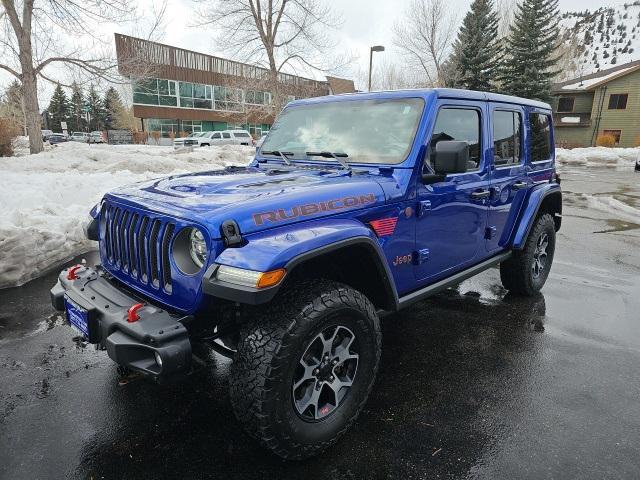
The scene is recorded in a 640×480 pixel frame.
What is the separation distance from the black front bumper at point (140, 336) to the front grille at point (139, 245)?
16cm

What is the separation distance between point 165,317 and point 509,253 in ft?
11.2

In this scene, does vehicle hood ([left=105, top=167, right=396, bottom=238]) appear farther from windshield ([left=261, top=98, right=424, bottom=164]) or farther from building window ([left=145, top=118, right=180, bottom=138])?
building window ([left=145, top=118, right=180, bottom=138])

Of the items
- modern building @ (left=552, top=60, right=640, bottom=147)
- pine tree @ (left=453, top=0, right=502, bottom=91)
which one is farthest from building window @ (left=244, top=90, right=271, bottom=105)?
modern building @ (left=552, top=60, right=640, bottom=147)

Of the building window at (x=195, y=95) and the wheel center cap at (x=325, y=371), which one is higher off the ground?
the building window at (x=195, y=95)

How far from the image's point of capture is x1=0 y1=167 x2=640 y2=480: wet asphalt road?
2375mm

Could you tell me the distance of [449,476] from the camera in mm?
2316

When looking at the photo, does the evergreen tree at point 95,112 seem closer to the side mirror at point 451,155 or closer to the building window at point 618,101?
the building window at point 618,101

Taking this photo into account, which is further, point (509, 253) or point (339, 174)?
point (509, 253)

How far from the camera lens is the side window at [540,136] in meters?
4.48

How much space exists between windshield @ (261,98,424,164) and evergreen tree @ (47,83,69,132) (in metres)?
81.0

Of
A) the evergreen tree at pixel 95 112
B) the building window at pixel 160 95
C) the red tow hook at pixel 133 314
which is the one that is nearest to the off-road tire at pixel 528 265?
the red tow hook at pixel 133 314

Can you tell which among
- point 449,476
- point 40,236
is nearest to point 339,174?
point 449,476

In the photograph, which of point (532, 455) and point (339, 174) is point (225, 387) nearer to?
point (339, 174)

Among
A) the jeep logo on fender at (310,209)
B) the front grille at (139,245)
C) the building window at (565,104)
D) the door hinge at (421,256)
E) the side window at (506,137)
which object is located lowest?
the door hinge at (421,256)
